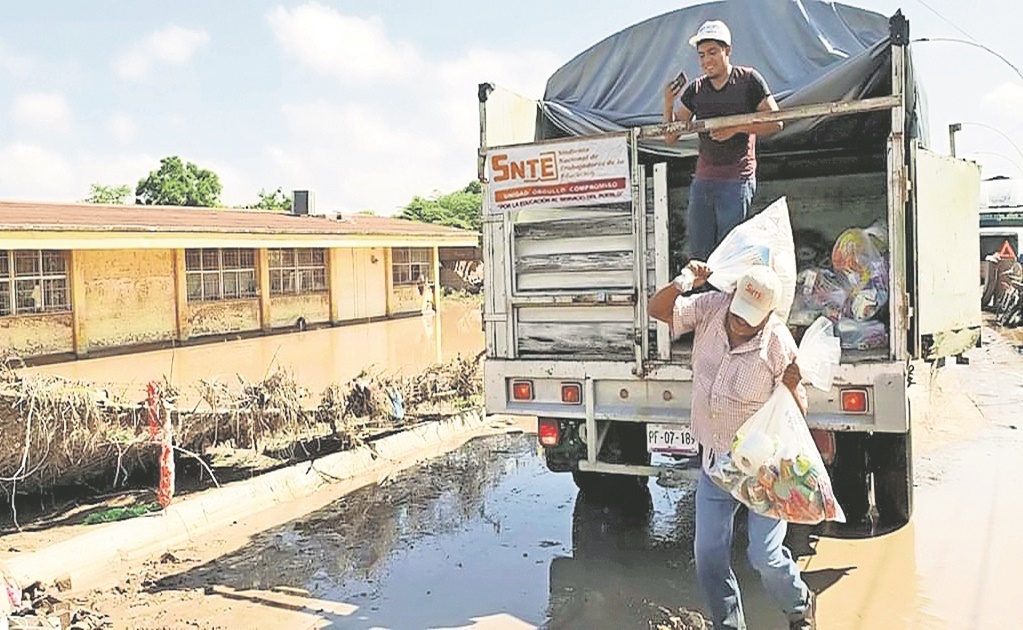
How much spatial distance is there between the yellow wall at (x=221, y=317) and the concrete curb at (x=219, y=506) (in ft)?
37.5

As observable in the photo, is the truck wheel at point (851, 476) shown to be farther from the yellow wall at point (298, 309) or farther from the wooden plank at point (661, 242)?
the yellow wall at point (298, 309)

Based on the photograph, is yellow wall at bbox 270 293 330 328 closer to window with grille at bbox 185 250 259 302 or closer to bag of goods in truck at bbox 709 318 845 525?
window with grille at bbox 185 250 259 302

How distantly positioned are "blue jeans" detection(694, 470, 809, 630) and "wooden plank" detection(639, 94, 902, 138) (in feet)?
6.36

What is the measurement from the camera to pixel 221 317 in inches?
799

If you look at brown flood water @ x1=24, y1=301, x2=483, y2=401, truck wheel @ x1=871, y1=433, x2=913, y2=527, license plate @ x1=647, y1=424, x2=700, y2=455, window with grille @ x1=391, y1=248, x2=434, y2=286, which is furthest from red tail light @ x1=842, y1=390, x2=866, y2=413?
window with grille @ x1=391, y1=248, x2=434, y2=286

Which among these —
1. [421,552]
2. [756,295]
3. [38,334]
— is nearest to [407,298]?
[38,334]

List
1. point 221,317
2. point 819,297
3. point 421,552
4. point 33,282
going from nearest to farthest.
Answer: point 819,297, point 421,552, point 33,282, point 221,317

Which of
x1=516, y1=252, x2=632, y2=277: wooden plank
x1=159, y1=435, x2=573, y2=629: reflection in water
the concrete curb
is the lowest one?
x1=159, y1=435, x2=573, y2=629: reflection in water

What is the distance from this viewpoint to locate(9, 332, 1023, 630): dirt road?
4.75m

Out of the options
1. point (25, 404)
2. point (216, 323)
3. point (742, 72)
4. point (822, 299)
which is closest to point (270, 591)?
point (25, 404)

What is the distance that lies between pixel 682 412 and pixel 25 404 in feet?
15.1

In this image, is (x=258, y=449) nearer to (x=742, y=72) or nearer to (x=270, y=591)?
(x=270, y=591)

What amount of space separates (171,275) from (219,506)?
13427 millimetres

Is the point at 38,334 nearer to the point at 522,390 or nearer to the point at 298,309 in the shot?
the point at 298,309
